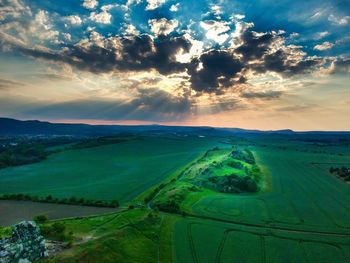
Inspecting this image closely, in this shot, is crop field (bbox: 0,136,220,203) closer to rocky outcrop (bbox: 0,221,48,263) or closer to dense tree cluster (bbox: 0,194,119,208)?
dense tree cluster (bbox: 0,194,119,208)

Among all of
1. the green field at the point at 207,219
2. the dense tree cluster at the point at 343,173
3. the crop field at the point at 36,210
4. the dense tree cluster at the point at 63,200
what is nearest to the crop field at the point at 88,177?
the green field at the point at 207,219

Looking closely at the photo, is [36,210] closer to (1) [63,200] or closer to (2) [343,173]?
(1) [63,200]

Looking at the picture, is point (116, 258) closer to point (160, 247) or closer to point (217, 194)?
point (160, 247)

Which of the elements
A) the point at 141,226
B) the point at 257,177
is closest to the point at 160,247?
the point at 141,226

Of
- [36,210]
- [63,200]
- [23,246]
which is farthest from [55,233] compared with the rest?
[63,200]

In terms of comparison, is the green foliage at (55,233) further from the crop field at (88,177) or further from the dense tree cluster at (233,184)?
the dense tree cluster at (233,184)

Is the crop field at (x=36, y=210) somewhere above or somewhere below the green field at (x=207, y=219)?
below
